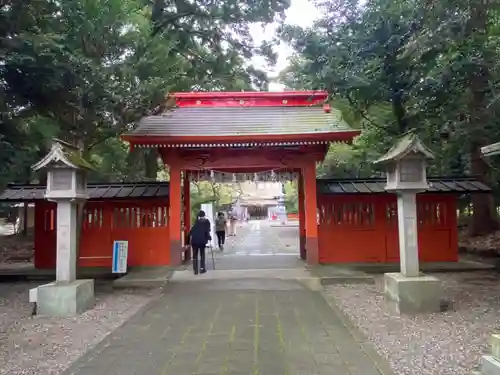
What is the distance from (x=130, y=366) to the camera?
205 inches

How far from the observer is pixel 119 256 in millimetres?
11734

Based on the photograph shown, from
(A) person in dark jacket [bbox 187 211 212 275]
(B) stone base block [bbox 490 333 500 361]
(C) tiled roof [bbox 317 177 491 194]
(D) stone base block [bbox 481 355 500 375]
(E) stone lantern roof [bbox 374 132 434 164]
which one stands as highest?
(E) stone lantern roof [bbox 374 132 434 164]

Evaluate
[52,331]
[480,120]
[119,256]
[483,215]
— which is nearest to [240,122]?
[119,256]

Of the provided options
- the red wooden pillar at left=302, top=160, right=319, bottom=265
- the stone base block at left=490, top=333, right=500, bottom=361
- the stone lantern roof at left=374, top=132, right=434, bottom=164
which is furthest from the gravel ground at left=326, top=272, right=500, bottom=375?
the stone lantern roof at left=374, top=132, right=434, bottom=164

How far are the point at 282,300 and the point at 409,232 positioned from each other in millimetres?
2727

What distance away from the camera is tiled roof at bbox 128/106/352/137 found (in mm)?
12047

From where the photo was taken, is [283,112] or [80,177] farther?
[283,112]

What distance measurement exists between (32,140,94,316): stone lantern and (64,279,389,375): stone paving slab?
4.04 feet

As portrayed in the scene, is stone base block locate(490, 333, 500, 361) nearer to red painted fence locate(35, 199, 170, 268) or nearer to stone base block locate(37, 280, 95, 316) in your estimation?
stone base block locate(37, 280, 95, 316)

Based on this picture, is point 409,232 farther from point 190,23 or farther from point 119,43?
point 190,23

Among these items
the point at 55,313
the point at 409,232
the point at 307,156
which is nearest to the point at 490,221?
the point at 307,156

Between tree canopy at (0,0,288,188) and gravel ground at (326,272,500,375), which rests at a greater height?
tree canopy at (0,0,288,188)

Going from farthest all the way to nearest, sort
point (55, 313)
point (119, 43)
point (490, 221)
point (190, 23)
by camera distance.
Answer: point (190, 23), point (490, 221), point (119, 43), point (55, 313)

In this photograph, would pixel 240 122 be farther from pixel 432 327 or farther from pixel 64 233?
pixel 432 327
